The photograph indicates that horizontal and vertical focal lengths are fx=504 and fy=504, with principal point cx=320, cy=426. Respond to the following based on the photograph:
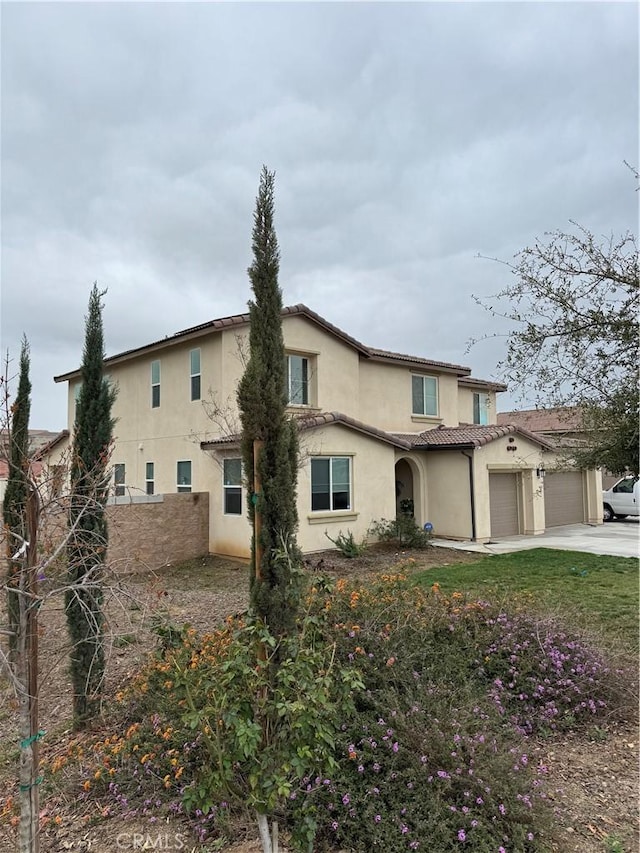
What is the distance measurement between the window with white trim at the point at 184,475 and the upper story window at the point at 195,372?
89.7 inches

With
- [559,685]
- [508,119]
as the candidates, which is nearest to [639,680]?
[559,685]

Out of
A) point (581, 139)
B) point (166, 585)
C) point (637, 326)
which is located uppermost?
point (581, 139)

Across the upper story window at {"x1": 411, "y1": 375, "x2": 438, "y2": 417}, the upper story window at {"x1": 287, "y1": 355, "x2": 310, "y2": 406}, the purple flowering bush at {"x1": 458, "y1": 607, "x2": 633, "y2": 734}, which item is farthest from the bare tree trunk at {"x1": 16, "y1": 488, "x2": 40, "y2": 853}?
the upper story window at {"x1": 411, "y1": 375, "x2": 438, "y2": 417}

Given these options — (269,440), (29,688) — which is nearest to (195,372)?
(269,440)

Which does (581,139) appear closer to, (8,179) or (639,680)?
(639,680)

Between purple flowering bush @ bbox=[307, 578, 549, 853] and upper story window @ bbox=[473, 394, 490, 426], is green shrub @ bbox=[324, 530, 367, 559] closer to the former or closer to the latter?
purple flowering bush @ bbox=[307, 578, 549, 853]

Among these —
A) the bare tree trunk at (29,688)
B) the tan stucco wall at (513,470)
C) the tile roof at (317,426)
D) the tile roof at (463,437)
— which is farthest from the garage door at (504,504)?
the bare tree trunk at (29,688)

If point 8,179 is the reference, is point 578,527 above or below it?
below

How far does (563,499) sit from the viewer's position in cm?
2209

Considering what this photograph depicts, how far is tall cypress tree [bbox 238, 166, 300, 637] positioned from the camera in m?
3.72

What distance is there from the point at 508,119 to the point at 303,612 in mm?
7821

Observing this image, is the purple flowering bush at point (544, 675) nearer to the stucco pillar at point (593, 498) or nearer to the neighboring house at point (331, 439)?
the neighboring house at point (331, 439)

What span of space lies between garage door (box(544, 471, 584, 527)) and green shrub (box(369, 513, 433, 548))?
7636 mm

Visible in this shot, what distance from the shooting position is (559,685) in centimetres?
483
